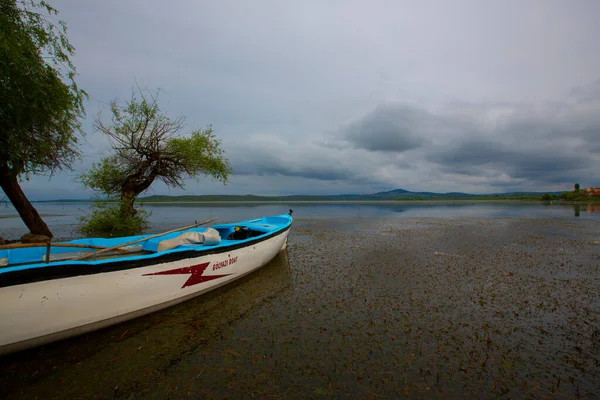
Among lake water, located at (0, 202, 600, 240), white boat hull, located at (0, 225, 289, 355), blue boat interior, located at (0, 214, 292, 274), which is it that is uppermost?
blue boat interior, located at (0, 214, 292, 274)

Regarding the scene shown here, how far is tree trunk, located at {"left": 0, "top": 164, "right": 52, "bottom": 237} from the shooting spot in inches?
423

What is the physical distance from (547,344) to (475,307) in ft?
5.10

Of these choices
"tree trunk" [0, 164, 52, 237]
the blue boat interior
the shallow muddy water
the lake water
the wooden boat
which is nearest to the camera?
the shallow muddy water

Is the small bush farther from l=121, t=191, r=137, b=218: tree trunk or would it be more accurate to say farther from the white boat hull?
the white boat hull

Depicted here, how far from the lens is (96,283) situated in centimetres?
444

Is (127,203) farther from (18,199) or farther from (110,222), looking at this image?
(18,199)

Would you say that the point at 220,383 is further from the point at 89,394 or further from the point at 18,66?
the point at 18,66

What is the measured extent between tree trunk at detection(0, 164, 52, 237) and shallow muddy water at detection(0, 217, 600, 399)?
1069 centimetres

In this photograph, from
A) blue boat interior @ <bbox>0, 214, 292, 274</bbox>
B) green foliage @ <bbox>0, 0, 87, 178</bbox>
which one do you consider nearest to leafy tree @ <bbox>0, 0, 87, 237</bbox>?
green foliage @ <bbox>0, 0, 87, 178</bbox>

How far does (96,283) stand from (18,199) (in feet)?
38.2

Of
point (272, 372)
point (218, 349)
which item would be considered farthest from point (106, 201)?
point (272, 372)

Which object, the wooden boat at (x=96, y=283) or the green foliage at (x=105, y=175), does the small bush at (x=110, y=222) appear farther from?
the wooden boat at (x=96, y=283)

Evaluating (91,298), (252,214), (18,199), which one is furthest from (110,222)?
Answer: (252,214)

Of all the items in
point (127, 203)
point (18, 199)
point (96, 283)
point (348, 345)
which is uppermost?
point (18, 199)
